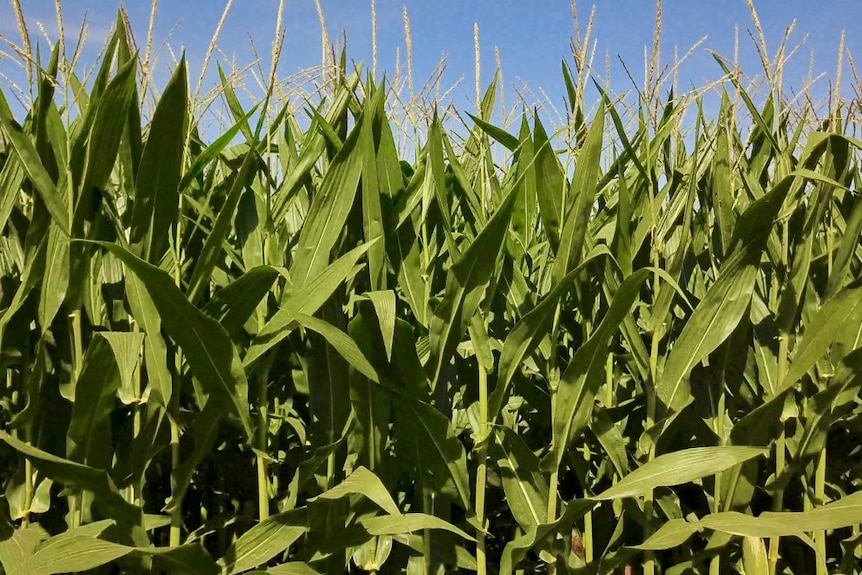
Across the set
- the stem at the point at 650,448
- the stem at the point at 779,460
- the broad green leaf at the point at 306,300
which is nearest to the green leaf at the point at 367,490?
the broad green leaf at the point at 306,300

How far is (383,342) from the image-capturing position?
45.6 inches

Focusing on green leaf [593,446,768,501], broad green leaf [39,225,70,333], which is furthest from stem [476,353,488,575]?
broad green leaf [39,225,70,333]

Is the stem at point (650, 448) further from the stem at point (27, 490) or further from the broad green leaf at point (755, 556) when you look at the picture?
the stem at point (27, 490)

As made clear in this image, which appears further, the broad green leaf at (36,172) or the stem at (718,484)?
the stem at (718,484)

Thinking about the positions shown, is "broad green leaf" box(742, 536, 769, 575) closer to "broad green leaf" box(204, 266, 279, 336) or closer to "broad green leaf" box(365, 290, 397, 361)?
"broad green leaf" box(365, 290, 397, 361)

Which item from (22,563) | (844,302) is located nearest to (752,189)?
(844,302)

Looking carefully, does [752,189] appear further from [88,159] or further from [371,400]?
[88,159]

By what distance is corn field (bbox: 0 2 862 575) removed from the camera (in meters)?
1.09

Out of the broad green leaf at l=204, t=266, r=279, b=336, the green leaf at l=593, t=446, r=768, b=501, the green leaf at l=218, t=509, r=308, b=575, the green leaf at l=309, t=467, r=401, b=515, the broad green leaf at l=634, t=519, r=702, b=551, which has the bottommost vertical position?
the broad green leaf at l=634, t=519, r=702, b=551

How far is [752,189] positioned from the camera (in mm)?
1448

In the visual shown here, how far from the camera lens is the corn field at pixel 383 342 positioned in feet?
3.57

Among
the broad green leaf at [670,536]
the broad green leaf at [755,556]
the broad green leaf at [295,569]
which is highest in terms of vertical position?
the broad green leaf at [295,569]

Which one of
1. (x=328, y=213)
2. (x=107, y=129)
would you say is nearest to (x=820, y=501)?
(x=328, y=213)

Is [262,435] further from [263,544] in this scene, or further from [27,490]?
[27,490]
